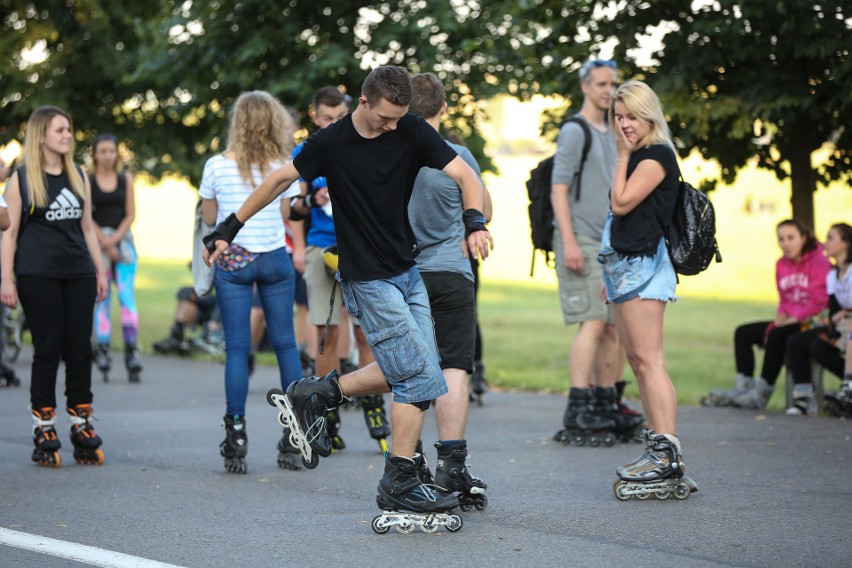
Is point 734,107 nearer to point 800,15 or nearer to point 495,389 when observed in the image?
point 800,15

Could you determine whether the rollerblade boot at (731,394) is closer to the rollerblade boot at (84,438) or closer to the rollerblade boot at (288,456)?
the rollerblade boot at (288,456)

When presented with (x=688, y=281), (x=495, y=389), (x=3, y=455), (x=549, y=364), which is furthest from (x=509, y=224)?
(x=3, y=455)

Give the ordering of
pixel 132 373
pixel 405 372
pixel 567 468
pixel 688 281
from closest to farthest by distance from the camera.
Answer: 1. pixel 405 372
2. pixel 567 468
3. pixel 132 373
4. pixel 688 281

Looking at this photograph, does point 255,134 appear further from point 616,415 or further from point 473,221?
point 616,415

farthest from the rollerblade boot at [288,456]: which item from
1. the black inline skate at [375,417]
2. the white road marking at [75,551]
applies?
the white road marking at [75,551]

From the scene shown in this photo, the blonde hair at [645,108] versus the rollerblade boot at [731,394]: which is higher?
the blonde hair at [645,108]

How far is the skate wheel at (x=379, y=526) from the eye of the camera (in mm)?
5504

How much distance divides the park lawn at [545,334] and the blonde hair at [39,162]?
561 cm

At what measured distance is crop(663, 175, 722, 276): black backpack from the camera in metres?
6.46

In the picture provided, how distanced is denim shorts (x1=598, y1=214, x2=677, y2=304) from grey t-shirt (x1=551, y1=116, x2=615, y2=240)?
1.73m

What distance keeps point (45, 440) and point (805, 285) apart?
5.83 meters

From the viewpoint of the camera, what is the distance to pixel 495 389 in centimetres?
1208

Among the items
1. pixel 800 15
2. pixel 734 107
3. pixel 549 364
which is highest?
pixel 800 15

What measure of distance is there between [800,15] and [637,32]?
5.29 feet
